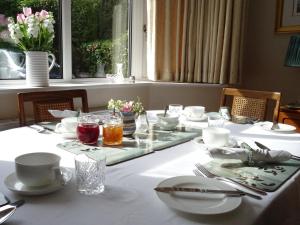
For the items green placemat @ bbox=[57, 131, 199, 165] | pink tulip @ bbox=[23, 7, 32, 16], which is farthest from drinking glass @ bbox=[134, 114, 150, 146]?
pink tulip @ bbox=[23, 7, 32, 16]

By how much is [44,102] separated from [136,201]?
115cm

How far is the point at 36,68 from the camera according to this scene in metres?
2.16

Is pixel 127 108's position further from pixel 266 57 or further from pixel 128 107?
pixel 266 57

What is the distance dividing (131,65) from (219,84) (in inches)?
33.5

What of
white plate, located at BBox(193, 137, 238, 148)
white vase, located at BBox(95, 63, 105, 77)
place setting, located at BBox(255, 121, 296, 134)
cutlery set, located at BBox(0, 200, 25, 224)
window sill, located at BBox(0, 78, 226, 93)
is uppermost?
white vase, located at BBox(95, 63, 105, 77)

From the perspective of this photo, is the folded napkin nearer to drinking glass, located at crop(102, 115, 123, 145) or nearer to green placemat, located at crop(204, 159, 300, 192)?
green placemat, located at crop(204, 159, 300, 192)

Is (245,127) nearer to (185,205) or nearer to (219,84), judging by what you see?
(185,205)

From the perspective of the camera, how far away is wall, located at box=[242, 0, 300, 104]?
2.76m

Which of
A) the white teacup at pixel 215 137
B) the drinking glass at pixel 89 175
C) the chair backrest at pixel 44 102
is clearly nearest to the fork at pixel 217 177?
the white teacup at pixel 215 137

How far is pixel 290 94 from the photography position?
277cm

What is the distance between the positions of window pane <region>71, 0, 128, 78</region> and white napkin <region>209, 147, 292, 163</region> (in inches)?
73.8

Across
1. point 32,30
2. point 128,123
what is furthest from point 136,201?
point 32,30

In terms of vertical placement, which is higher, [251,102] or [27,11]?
[27,11]

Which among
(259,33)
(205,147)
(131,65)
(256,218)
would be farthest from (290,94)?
(256,218)
